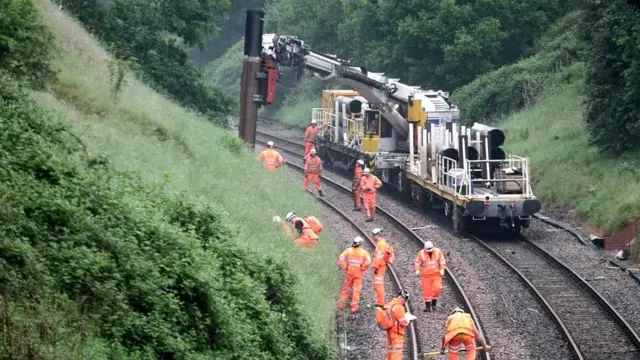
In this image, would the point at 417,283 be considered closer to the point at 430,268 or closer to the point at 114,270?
the point at 430,268

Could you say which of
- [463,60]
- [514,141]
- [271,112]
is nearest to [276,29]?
[271,112]

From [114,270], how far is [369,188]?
15657mm

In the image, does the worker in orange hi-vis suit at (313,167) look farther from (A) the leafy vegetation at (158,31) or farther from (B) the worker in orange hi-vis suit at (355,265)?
(B) the worker in orange hi-vis suit at (355,265)

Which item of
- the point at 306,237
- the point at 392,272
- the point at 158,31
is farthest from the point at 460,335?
the point at 158,31

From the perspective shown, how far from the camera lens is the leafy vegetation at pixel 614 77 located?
92.4 ft

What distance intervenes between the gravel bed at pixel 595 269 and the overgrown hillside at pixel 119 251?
198 inches

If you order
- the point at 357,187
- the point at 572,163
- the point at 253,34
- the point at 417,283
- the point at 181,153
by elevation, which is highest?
the point at 253,34

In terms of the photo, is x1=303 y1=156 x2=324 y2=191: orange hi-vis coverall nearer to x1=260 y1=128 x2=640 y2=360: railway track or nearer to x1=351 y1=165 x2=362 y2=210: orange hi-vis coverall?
x1=351 y1=165 x2=362 y2=210: orange hi-vis coverall

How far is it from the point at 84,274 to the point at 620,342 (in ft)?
30.5

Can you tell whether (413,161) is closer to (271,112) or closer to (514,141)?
(514,141)

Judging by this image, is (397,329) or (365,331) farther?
(365,331)

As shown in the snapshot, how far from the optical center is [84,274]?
10312 millimetres

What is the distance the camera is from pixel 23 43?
1619cm

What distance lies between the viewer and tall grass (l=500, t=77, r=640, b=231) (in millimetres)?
25859
